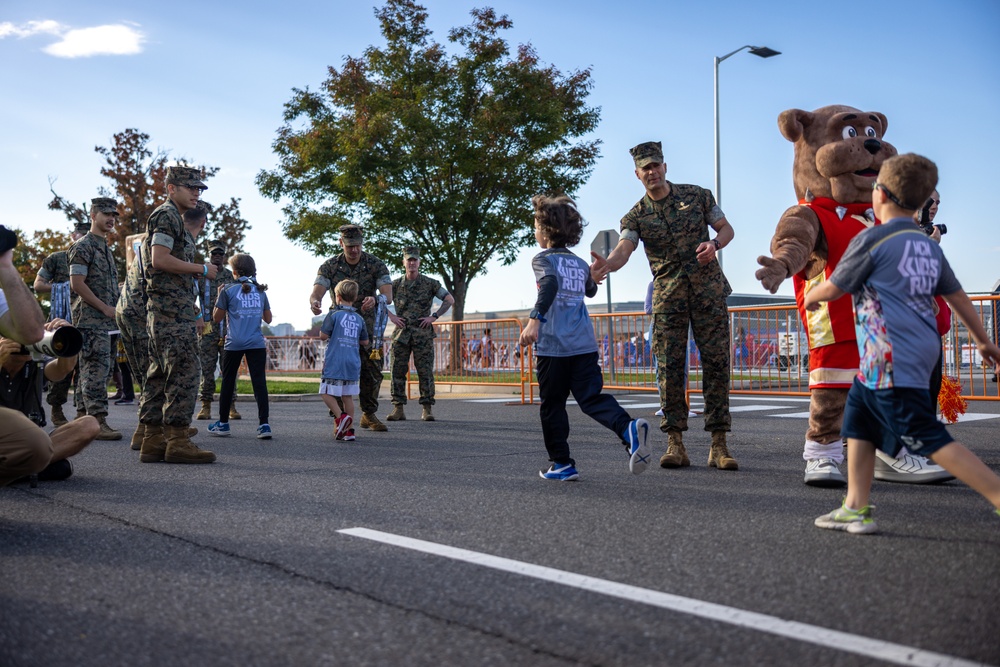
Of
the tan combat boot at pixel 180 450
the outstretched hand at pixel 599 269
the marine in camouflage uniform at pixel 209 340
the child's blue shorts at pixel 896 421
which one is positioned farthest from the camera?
the marine in camouflage uniform at pixel 209 340

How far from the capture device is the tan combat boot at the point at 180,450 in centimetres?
677

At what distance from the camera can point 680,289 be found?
6.31 meters

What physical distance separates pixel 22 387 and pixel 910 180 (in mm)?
4728

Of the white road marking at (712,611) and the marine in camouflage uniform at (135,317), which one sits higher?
the marine in camouflage uniform at (135,317)

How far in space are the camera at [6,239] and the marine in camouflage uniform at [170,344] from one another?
2468 mm

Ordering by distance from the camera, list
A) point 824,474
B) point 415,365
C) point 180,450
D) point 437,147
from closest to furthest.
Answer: point 824,474, point 180,450, point 415,365, point 437,147

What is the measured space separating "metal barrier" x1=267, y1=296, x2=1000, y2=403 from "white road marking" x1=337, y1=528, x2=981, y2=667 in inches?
251

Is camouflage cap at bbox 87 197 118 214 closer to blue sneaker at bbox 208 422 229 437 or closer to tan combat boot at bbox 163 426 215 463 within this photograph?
blue sneaker at bbox 208 422 229 437

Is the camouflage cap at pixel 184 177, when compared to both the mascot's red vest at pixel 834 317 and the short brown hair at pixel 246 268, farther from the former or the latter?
the mascot's red vest at pixel 834 317

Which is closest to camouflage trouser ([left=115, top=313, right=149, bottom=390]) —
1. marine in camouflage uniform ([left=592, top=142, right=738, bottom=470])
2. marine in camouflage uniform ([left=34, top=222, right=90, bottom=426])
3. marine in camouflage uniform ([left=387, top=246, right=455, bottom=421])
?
marine in camouflage uniform ([left=34, top=222, right=90, bottom=426])

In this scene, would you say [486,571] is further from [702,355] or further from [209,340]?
[209,340]

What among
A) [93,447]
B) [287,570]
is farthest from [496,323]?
[287,570]

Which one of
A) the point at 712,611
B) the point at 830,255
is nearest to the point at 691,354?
the point at 830,255

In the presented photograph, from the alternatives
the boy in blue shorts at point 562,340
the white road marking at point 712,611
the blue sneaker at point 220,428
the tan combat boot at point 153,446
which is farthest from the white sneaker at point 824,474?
the blue sneaker at point 220,428
